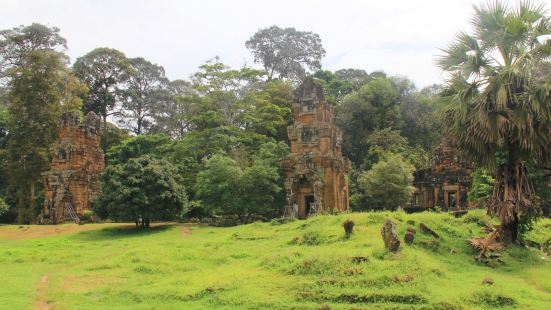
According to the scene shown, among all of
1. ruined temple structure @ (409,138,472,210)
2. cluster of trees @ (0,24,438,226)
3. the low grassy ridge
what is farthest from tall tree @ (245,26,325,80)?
the low grassy ridge

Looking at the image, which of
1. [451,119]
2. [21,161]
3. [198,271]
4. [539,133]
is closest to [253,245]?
[198,271]

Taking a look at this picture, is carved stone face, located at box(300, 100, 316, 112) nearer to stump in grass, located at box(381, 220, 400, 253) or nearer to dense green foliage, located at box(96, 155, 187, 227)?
dense green foliage, located at box(96, 155, 187, 227)

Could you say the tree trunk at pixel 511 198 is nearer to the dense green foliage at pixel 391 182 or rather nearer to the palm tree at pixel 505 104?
the palm tree at pixel 505 104

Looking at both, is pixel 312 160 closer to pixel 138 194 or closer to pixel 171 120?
pixel 138 194

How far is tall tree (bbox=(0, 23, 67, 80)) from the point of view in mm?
45656

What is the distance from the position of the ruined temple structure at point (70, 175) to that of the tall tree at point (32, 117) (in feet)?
11.2

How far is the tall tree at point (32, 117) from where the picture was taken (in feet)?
135

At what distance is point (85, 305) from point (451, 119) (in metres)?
12.0

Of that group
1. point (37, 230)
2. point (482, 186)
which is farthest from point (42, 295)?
point (37, 230)

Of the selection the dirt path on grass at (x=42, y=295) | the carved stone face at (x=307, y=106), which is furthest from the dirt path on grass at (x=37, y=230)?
the carved stone face at (x=307, y=106)

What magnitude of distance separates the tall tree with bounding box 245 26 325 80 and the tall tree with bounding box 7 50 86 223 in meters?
26.7

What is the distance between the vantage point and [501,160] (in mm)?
15961

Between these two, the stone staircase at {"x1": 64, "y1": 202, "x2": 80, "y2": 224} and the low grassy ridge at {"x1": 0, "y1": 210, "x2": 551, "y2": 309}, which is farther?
the stone staircase at {"x1": 64, "y1": 202, "x2": 80, "y2": 224}

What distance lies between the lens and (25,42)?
46125 mm
